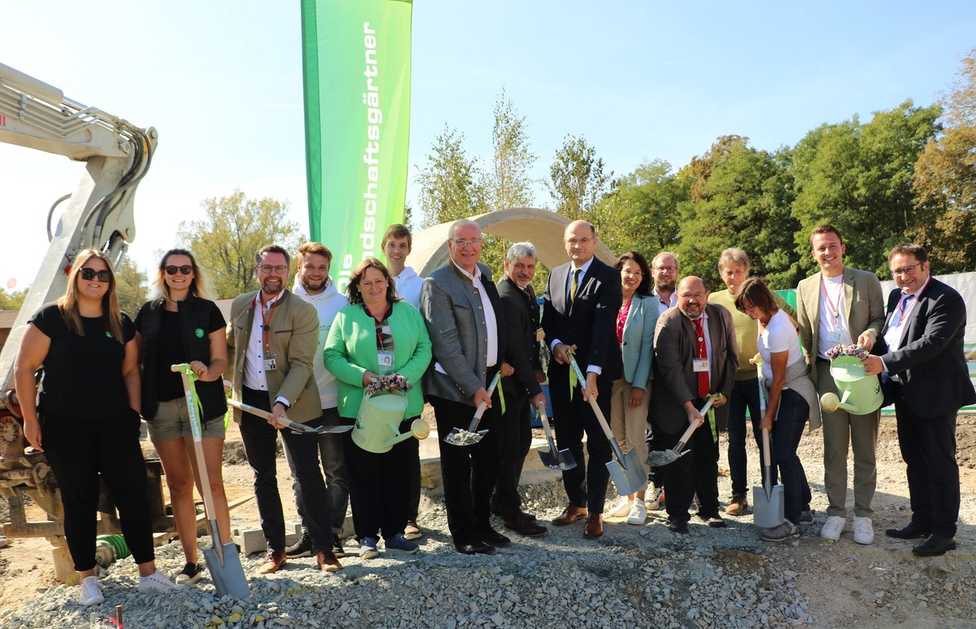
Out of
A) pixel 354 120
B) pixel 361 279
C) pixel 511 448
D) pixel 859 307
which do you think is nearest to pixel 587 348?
pixel 511 448

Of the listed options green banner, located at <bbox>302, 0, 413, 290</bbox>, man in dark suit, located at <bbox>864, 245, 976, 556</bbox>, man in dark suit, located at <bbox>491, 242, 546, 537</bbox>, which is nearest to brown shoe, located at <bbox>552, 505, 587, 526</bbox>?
man in dark suit, located at <bbox>491, 242, 546, 537</bbox>

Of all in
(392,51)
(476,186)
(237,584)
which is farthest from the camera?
(476,186)

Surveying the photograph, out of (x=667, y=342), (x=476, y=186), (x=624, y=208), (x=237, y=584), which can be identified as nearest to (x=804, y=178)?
(x=624, y=208)

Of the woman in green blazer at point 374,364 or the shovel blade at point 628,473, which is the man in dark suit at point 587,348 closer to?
the shovel blade at point 628,473

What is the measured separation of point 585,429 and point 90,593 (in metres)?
3.04

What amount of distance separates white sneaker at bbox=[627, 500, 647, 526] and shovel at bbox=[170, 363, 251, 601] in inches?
105

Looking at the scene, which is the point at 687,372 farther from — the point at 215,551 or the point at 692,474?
the point at 215,551

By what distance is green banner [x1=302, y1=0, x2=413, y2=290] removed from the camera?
305 inches

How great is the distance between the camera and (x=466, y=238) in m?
4.40

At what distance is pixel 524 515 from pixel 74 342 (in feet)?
9.62

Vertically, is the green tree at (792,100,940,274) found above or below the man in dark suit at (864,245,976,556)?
above

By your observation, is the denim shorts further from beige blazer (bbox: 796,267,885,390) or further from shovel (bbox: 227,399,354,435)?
beige blazer (bbox: 796,267,885,390)

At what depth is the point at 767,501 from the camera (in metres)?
4.97

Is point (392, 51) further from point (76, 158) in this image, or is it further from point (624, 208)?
point (624, 208)
